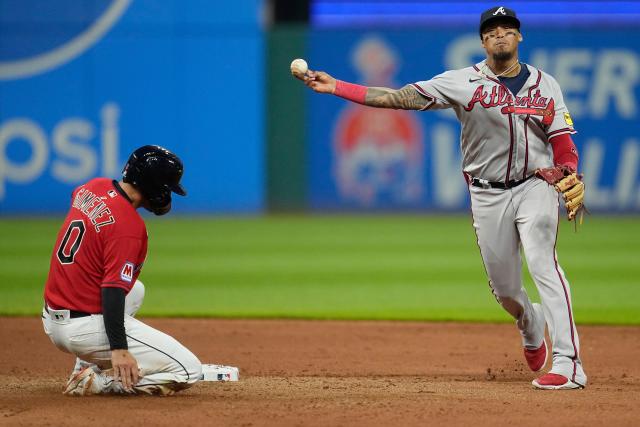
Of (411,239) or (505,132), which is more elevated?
(505,132)

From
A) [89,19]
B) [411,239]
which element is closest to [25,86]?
[89,19]

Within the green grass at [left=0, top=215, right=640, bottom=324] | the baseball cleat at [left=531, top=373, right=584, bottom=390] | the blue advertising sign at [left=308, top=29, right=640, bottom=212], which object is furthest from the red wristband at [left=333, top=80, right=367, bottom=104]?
the blue advertising sign at [left=308, top=29, right=640, bottom=212]

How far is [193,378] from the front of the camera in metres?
5.28

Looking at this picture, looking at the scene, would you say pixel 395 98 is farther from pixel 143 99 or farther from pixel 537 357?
pixel 143 99

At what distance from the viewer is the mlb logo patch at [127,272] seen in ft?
16.3

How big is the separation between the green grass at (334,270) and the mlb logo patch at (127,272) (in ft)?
12.0

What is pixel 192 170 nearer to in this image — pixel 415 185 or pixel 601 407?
pixel 415 185

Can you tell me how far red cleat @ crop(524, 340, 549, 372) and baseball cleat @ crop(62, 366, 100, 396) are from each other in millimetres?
2483

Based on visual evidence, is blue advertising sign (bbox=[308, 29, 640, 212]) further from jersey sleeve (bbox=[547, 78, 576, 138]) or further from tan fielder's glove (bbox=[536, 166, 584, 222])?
tan fielder's glove (bbox=[536, 166, 584, 222])

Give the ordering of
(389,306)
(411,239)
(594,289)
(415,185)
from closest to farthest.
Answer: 1. (389,306)
2. (594,289)
3. (411,239)
4. (415,185)

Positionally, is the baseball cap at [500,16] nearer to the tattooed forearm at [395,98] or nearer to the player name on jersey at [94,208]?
the tattooed forearm at [395,98]

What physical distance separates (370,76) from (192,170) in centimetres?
333

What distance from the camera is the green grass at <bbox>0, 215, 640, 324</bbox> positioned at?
29.6 ft

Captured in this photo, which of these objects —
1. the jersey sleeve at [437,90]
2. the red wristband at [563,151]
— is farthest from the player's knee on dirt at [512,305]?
the jersey sleeve at [437,90]
